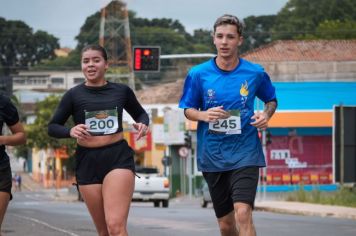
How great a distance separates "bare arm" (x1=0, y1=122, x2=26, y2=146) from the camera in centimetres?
977

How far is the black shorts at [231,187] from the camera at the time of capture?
9062mm

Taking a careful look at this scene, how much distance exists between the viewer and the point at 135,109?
9.88 meters

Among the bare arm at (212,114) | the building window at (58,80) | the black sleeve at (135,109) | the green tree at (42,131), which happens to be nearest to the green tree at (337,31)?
the green tree at (42,131)

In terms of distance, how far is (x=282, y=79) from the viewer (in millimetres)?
71938

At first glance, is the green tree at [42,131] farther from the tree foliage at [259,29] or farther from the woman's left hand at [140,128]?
the woman's left hand at [140,128]

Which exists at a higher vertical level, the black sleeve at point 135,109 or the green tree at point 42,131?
the black sleeve at point 135,109

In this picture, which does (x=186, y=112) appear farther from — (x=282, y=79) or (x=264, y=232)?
(x=282, y=79)

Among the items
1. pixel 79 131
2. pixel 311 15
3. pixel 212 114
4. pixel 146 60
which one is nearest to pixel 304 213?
pixel 146 60

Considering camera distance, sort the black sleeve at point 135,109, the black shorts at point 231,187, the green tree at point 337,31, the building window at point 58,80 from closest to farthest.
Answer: the black shorts at point 231,187 < the black sleeve at point 135,109 < the green tree at point 337,31 < the building window at point 58,80

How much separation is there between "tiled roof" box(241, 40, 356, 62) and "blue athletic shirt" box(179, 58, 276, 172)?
65108 millimetres

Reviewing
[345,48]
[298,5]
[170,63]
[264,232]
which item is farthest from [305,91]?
[170,63]

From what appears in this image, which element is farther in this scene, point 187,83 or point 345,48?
point 345,48

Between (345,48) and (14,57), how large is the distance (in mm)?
75332

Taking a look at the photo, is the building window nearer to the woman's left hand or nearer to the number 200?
the woman's left hand
